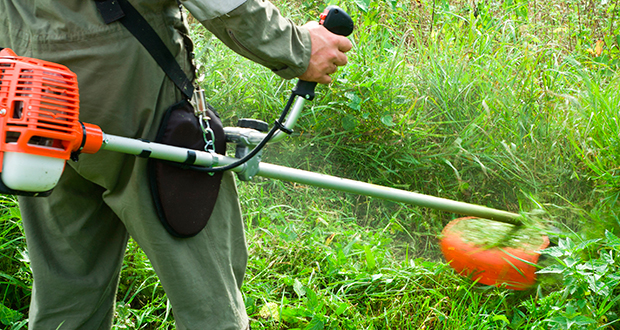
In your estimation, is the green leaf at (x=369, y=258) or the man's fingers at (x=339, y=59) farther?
the green leaf at (x=369, y=258)

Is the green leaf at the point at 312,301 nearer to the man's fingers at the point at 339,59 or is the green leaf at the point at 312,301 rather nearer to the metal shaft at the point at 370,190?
the metal shaft at the point at 370,190

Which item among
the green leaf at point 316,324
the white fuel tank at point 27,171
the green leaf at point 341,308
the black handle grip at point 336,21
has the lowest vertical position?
the green leaf at point 316,324

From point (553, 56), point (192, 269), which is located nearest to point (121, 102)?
point (192, 269)

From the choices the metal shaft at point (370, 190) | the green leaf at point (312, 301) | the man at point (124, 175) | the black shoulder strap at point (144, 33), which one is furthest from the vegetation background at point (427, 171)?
the black shoulder strap at point (144, 33)

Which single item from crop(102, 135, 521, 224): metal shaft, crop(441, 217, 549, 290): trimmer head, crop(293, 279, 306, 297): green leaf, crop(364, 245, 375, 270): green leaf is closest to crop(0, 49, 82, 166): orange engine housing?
crop(102, 135, 521, 224): metal shaft

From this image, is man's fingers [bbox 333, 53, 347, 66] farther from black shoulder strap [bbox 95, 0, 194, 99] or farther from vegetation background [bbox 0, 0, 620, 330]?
vegetation background [bbox 0, 0, 620, 330]

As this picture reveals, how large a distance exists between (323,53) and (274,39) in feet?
0.58

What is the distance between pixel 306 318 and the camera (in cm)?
207

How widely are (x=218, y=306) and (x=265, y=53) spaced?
70cm

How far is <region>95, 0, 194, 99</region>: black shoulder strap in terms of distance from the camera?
1105mm

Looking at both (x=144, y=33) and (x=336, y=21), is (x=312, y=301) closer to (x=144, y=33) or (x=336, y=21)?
(x=336, y=21)

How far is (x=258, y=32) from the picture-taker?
117cm

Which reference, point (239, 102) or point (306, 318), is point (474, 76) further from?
point (306, 318)

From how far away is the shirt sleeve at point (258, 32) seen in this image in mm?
1119
